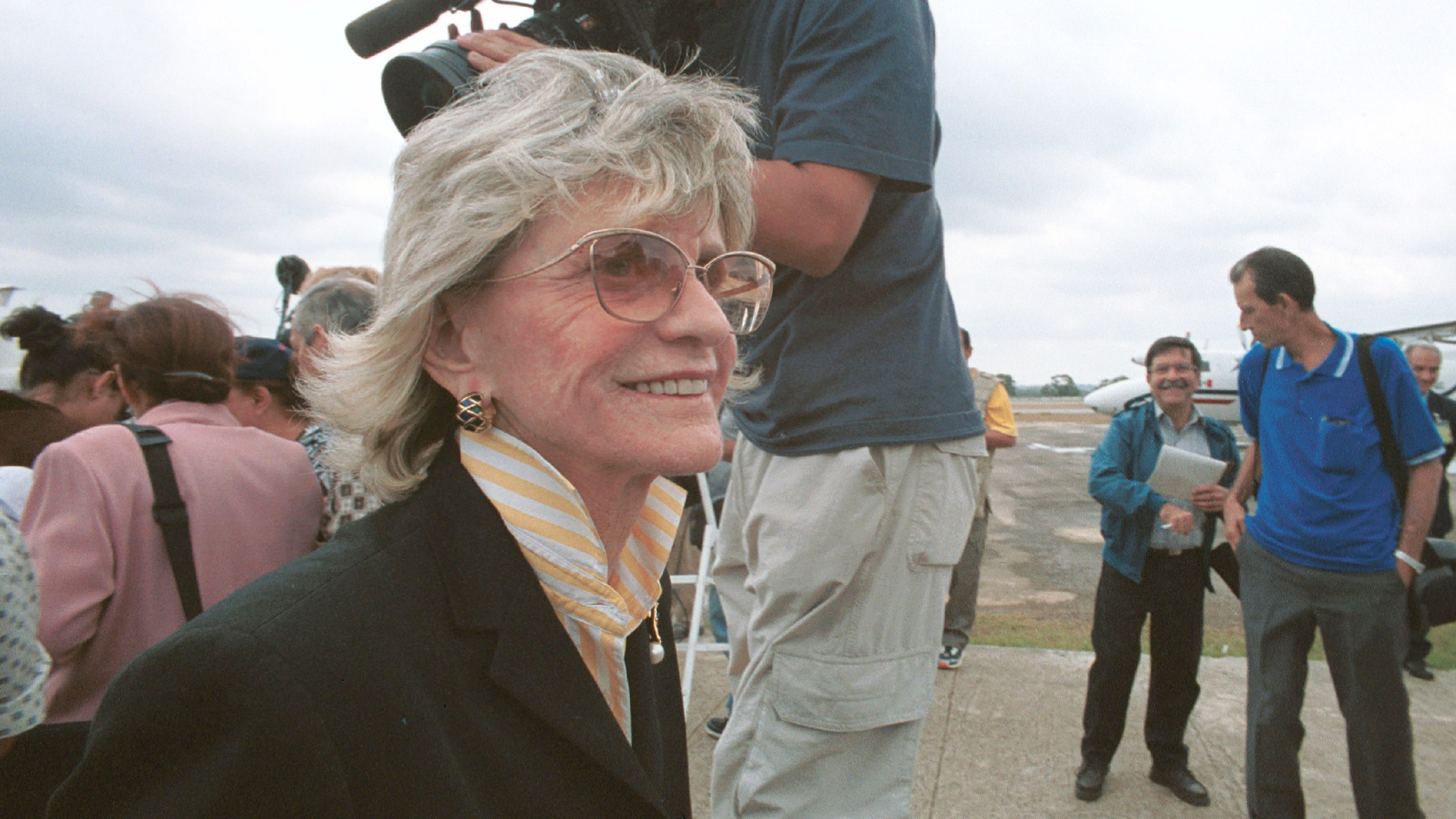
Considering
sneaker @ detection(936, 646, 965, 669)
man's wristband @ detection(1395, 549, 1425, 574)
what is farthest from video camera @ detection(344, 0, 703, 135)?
sneaker @ detection(936, 646, 965, 669)

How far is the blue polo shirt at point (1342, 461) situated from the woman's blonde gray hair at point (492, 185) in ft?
10.2

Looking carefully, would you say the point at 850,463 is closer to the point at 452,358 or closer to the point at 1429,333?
the point at 452,358

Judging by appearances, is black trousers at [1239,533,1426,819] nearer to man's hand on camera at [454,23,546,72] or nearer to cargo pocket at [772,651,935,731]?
cargo pocket at [772,651,935,731]

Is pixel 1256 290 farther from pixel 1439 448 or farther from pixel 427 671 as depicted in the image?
pixel 427 671

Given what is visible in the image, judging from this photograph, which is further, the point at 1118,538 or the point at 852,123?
the point at 1118,538

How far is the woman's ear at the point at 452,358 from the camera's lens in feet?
4.19

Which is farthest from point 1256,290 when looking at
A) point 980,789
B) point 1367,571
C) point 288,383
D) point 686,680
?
point 288,383

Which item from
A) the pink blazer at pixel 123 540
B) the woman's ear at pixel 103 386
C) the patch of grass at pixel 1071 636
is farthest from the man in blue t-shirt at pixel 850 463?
the patch of grass at pixel 1071 636

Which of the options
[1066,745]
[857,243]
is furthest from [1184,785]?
[857,243]

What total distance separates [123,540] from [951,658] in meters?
4.34

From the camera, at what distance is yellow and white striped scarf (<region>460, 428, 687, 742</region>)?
1.21 metres

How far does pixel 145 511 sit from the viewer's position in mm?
2205

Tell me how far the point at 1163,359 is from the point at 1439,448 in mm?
1222

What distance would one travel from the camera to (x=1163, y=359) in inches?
170
